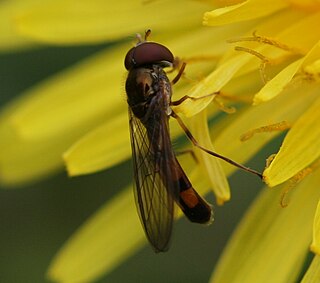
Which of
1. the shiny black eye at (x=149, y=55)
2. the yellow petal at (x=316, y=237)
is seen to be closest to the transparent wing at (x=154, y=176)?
the shiny black eye at (x=149, y=55)

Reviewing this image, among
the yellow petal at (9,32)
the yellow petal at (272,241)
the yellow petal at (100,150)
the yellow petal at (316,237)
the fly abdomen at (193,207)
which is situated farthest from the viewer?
the yellow petal at (9,32)

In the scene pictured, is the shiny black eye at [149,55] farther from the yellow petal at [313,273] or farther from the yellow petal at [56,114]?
the yellow petal at [313,273]

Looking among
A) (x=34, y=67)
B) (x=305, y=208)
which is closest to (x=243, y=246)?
(x=305, y=208)

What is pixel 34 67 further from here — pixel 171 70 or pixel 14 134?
pixel 171 70

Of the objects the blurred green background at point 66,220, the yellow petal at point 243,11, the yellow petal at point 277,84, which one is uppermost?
the yellow petal at point 243,11

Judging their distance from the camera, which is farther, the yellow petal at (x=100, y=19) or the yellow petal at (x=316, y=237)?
the yellow petal at (x=100, y=19)

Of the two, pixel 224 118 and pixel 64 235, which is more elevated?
pixel 224 118

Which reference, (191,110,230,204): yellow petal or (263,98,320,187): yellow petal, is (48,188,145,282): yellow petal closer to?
(191,110,230,204): yellow petal
